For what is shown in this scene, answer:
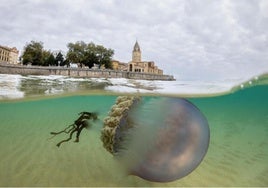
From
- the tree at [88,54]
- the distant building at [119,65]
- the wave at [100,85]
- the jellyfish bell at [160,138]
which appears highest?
the tree at [88,54]

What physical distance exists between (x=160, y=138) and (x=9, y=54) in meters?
6.43

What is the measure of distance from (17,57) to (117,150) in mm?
6085

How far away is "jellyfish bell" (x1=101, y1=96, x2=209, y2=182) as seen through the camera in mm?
3664

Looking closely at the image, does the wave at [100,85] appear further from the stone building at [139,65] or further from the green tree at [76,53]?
the green tree at [76,53]

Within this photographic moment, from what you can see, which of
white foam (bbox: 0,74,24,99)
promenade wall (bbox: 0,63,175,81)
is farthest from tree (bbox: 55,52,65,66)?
white foam (bbox: 0,74,24,99)

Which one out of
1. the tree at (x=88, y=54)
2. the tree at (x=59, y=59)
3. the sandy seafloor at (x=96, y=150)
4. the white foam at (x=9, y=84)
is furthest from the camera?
the tree at (x=59, y=59)

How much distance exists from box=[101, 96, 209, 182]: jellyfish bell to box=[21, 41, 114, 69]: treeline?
4130mm

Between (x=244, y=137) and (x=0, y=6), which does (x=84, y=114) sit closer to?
(x=0, y=6)

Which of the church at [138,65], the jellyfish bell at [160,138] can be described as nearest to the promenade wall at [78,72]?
the church at [138,65]

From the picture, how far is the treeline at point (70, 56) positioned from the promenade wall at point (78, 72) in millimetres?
204

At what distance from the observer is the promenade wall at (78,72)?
7.56m

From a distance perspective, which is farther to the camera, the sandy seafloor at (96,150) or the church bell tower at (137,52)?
the church bell tower at (137,52)

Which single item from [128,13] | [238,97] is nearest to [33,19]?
[128,13]

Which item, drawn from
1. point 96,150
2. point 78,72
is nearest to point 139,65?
point 78,72
